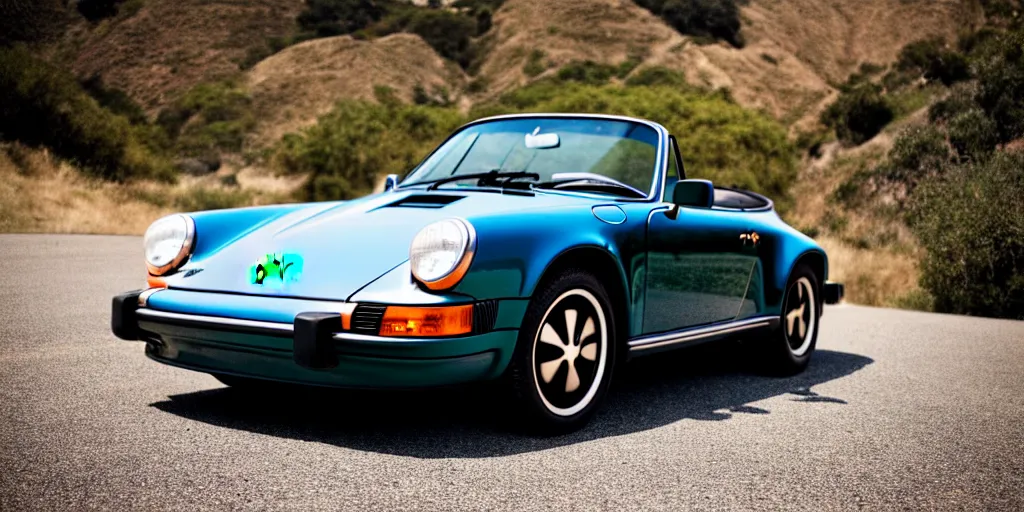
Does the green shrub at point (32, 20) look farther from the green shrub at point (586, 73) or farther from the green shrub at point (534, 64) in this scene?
the green shrub at point (586, 73)

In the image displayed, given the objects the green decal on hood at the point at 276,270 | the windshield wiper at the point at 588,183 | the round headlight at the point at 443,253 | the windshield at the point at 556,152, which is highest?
the windshield at the point at 556,152

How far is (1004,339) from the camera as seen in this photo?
8180mm

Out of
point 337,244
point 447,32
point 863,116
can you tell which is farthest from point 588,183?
point 447,32

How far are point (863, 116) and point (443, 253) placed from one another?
122 feet

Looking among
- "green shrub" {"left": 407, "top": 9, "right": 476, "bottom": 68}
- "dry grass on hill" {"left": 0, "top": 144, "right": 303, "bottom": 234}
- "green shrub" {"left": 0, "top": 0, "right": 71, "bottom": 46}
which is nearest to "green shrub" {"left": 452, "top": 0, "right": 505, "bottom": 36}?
"green shrub" {"left": 407, "top": 9, "right": 476, "bottom": 68}

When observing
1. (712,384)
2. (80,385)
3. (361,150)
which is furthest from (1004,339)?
(361,150)

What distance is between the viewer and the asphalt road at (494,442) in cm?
327

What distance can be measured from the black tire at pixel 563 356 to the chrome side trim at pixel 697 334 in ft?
0.67

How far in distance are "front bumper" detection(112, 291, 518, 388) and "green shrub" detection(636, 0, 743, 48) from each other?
74927mm

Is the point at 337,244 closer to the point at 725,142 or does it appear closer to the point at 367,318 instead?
the point at 367,318

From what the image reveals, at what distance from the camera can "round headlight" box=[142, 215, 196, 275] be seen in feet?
14.6

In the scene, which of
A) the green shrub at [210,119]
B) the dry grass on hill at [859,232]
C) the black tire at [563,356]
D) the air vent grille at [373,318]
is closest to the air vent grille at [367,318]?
the air vent grille at [373,318]

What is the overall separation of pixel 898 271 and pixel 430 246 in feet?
39.2

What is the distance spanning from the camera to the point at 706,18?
76.5 m
